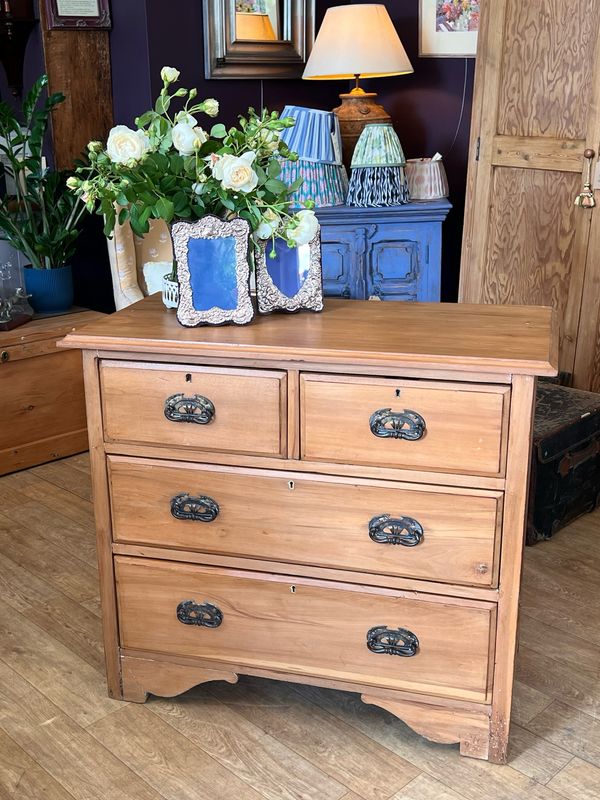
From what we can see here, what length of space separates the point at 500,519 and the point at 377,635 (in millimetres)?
384

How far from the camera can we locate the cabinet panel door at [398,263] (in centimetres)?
377

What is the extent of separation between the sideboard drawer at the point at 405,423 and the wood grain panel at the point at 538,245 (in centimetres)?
200

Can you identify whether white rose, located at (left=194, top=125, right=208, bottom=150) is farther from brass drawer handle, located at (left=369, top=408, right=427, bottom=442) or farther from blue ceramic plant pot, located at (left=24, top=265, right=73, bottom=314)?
blue ceramic plant pot, located at (left=24, top=265, right=73, bottom=314)

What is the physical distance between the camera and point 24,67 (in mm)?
3986

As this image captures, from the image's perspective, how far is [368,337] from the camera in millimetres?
1922

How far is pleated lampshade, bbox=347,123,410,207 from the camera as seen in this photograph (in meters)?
3.61

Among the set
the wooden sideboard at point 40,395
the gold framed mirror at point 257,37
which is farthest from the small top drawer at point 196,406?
the gold framed mirror at point 257,37

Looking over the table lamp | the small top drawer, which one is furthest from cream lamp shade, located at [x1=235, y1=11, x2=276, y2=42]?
the small top drawer

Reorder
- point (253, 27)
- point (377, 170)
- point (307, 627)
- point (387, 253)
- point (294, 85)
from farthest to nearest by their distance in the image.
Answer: point (294, 85) → point (253, 27) → point (387, 253) → point (377, 170) → point (307, 627)

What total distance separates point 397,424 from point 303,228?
0.46 metres

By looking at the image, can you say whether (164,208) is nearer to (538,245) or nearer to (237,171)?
(237,171)

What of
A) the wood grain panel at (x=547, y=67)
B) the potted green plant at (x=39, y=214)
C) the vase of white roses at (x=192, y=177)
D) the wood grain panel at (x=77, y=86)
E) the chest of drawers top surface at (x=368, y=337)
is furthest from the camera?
the wood grain panel at (x=77, y=86)

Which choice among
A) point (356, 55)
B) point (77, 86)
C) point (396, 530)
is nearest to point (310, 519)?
point (396, 530)

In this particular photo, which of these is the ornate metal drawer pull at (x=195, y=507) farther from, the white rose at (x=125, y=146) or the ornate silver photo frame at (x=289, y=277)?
the white rose at (x=125, y=146)
